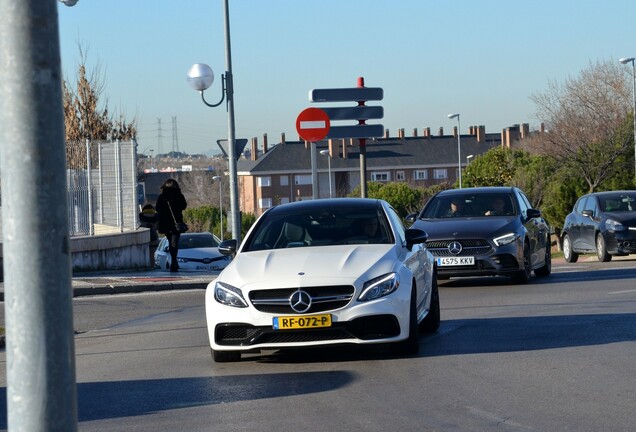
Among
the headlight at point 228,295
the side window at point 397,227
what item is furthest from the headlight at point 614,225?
the headlight at point 228,295

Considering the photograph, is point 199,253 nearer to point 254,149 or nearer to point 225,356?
point 225,356

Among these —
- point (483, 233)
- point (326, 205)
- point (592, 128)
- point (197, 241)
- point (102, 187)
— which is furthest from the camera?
point (592, 128)

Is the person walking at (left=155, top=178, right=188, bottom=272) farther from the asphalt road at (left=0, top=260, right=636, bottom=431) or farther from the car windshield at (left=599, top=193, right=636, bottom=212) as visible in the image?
the car windshield at (left=599, top=193, right=636, bottom=212)

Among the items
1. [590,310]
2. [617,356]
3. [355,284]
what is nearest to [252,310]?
[355,284]

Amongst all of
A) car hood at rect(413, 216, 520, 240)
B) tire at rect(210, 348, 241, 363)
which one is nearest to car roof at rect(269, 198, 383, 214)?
tire at rect(210, 348, 241, 363)

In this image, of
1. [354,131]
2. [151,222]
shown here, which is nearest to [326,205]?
[354,131]

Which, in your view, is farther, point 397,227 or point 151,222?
point 151,222

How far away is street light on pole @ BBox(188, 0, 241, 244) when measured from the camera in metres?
22.2

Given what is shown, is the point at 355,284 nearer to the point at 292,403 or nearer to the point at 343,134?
the point at 292,403

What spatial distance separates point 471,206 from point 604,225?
762cm

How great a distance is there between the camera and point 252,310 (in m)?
9.92

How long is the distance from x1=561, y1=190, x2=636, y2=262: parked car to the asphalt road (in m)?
10.9

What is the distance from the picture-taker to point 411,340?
10.3 m

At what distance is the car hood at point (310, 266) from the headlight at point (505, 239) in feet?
23.2
